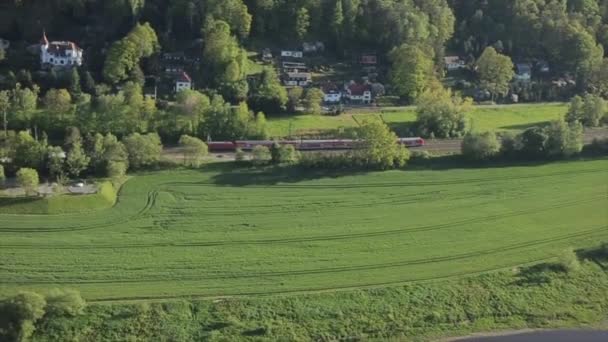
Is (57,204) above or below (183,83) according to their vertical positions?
below

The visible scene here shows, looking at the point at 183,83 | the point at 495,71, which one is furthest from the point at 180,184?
the point at 495,71

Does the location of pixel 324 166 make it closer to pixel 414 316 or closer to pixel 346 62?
pixel 414 316

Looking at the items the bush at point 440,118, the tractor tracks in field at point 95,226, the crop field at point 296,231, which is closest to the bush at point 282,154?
the crop field at point 296,231

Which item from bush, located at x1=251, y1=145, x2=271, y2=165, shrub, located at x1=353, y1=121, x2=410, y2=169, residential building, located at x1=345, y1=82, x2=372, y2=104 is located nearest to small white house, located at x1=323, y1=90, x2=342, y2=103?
residential building, located at x1=345, y1=82, x2=372, y2=104

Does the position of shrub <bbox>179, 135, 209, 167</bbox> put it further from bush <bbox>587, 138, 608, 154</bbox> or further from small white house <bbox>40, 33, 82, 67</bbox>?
bush <bbox>587, 138, 608, 154</bbox>

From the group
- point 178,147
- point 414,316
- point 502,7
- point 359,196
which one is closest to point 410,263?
point 414,316

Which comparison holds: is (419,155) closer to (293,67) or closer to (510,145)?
(510,145)

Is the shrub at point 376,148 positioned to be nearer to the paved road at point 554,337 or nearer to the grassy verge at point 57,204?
the grassy verge at point 57,204
